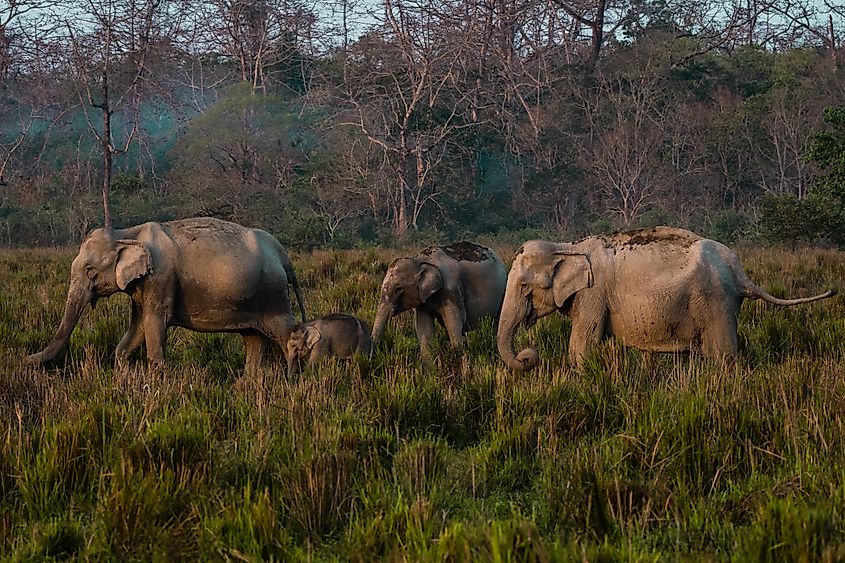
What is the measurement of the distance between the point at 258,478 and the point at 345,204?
964 inches

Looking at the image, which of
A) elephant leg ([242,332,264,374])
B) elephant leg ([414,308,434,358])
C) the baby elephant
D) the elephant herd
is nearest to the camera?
the elephant herd

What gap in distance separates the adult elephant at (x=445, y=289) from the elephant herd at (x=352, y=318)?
0.47m

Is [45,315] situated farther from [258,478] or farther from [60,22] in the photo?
[60,22]

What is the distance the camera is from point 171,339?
7.65 meters

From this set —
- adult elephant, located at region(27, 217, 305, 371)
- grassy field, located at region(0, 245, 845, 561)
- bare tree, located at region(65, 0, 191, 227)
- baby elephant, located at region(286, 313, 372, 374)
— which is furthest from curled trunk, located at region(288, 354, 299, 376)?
bare tree, located at region(65, 0, 191, 227)

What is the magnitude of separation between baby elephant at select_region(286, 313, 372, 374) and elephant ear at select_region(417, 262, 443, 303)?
0.93 m

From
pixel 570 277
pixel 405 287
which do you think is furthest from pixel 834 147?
pixel 570 277

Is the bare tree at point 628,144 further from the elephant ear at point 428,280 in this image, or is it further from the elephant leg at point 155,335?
the elephant leg at point 155,335

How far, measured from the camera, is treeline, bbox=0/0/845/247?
83.4 feet

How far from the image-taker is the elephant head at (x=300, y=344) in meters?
6.54

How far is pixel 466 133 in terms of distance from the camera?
2886 cm

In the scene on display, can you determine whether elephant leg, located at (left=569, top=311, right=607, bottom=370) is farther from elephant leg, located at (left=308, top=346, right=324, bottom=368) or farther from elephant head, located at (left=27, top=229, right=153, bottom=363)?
elephant head, located at (left=27, top=229, right=153, bottom=363)

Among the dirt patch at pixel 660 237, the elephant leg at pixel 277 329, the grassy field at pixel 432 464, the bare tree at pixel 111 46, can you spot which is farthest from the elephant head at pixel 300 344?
the bare tree at pixel 111 46

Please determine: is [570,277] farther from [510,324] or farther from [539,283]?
[510,324]
